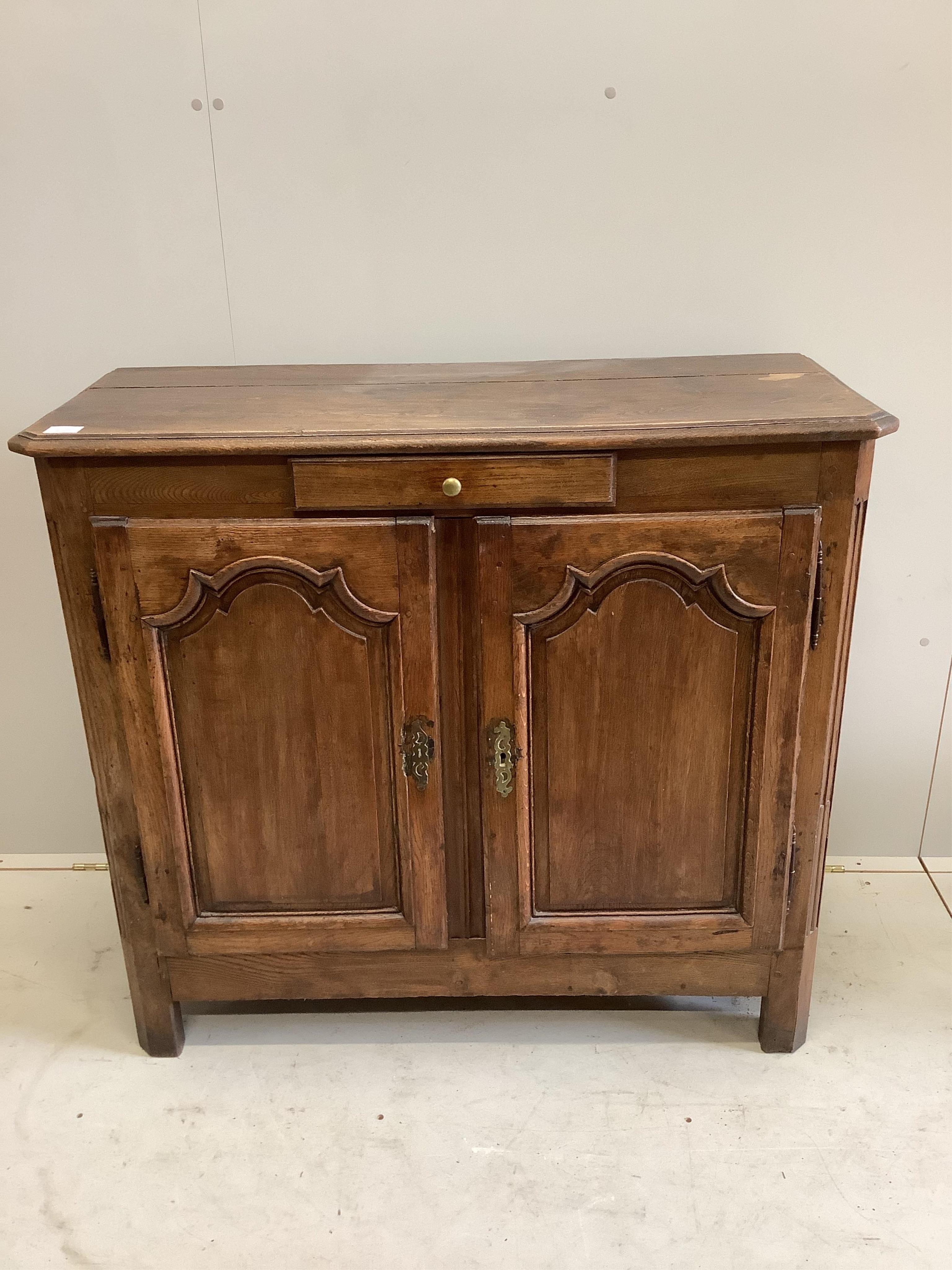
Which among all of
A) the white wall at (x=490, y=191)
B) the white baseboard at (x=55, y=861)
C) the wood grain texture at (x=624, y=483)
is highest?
the white wall at (x=490, y=191)

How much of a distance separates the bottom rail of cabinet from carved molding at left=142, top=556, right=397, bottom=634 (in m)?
0.60

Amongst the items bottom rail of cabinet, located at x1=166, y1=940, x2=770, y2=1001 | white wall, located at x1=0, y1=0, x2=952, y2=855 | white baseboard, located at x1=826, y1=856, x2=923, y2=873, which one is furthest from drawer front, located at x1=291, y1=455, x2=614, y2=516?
white baseboard, located at x1=826, y1=856, x2=923, y2=873

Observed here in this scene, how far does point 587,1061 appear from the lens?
1797 mm

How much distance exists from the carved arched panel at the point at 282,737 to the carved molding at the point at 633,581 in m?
0.23

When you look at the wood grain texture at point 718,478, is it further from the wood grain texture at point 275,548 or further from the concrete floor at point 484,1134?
the concrete floor at point 484,1134

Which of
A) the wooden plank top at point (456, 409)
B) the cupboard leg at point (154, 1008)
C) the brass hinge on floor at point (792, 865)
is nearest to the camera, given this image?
the wooden plank top at point (456, 409)

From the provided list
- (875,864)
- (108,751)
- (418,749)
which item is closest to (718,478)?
(418,749)

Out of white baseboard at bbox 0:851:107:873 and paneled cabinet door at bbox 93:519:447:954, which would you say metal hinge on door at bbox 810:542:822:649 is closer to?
paneled cabinet door at bbox 93:519:447:954

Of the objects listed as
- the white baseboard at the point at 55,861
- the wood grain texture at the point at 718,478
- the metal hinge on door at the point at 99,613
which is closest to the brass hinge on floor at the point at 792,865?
the wood grain texture at the point at 718,478

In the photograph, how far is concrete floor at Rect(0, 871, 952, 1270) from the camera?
4.89ft

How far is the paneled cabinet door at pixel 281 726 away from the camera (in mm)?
1514

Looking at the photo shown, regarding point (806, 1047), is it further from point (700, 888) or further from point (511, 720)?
point (511, 720)

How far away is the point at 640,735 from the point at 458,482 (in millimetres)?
484

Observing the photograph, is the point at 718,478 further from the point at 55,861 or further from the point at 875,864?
the point at 55,861
